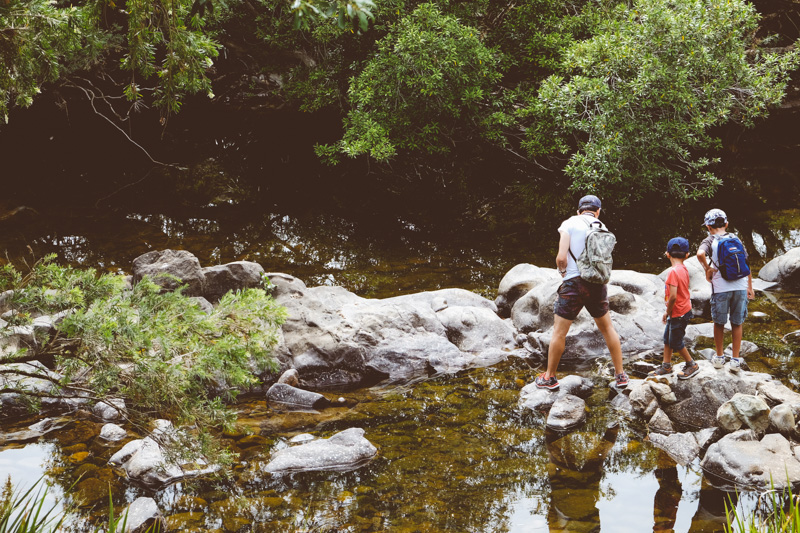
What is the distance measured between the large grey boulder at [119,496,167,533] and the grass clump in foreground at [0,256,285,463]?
2.76 feet

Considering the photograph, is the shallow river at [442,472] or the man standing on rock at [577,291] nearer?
the shallow river at [442,472]

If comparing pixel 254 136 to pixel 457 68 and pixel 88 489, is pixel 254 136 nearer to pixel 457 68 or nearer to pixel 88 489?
pixel 457 68

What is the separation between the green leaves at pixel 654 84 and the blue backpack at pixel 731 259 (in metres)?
5.56

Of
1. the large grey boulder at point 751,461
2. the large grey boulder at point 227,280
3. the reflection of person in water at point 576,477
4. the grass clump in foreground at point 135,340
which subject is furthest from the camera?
the large grey boulder at point 227,280

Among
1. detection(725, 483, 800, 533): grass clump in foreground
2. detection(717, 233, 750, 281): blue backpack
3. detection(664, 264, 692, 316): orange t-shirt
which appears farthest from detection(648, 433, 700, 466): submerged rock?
detection(717, 233, 750, 281): blue backpack

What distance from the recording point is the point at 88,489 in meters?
5.32

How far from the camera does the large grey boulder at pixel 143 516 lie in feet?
15.2

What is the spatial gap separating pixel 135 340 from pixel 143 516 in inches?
71.8

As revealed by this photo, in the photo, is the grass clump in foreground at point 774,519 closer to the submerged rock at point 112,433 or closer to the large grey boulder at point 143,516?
the large grey boulder at point 143,516

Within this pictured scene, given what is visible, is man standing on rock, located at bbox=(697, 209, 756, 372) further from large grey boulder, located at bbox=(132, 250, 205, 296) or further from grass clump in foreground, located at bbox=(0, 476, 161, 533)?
large grey boulder, located at bbox=(132, 250, 205, 296)

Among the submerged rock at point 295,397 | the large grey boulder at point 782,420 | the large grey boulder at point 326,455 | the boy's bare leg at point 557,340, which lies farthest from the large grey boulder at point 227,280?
the large grey boulder at point 782,420

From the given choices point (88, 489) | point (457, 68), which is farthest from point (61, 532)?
point (457, 68)

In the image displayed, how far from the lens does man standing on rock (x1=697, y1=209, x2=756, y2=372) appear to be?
686 cm

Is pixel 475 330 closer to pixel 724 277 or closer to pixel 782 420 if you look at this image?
pixel 724 277
